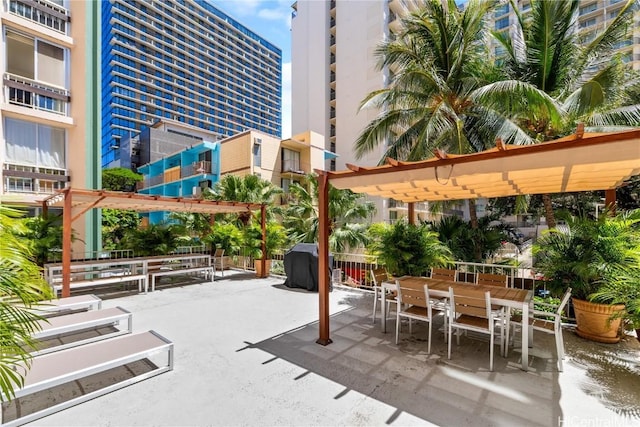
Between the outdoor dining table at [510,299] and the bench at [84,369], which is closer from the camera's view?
the bench at [84,369]

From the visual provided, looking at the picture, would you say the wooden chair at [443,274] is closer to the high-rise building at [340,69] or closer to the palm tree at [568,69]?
the palm tree at [568,69]

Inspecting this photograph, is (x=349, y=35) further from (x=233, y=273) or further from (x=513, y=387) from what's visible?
(x=513, y=387)

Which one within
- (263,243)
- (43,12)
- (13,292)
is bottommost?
(263,243)

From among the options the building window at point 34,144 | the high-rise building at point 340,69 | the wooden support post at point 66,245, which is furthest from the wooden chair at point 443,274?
the high-rise building at point 340,69

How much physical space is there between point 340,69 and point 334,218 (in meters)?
25.6

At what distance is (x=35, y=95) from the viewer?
11203 millimetres

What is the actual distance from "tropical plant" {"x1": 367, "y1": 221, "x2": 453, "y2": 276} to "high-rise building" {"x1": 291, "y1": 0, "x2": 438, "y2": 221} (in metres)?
19.3

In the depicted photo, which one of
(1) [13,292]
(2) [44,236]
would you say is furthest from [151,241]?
(1) [13,292]

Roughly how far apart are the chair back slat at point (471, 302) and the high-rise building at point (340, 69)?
71.2 feet

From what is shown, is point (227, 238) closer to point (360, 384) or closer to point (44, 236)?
point (44, 236)

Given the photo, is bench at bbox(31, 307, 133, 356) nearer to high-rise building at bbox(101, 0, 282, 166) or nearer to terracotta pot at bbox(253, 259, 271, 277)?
terracotta pot at bbox(253, 259, 271, 277)

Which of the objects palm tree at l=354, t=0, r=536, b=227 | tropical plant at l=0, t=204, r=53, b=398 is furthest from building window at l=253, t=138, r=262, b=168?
tropical plant at l=0, t=204, r=53, b=398

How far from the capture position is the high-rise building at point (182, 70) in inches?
2367

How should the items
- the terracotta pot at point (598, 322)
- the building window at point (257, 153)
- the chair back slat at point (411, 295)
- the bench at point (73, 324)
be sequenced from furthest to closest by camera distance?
1. the building window at point (257, 153)
2. the terracotta pot at point (598, 322)
3. the chair back slat at point (411, 295)
4. the bench at point (73, 324)
